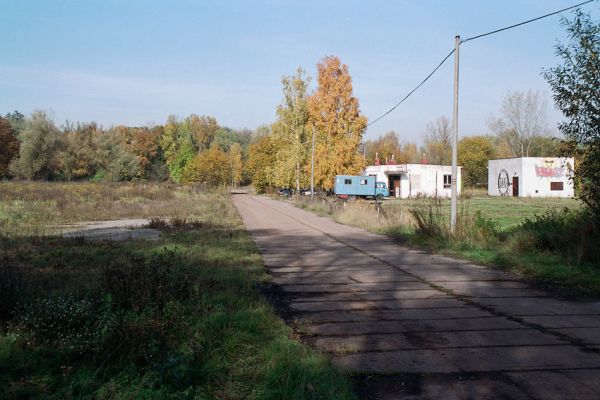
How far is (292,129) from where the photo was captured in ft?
196

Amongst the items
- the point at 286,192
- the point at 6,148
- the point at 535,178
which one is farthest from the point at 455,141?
the point at 6,148

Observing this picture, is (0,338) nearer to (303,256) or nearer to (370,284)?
(370,284)

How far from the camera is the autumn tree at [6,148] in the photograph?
256ft

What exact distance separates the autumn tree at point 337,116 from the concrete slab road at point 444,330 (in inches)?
1210

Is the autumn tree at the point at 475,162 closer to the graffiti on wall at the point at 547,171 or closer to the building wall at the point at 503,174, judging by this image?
the building wall at the point at 503,174

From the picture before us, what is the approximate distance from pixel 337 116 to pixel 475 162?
5509 cm

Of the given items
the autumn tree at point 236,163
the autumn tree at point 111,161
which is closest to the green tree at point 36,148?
the autumn tree at point 111,161

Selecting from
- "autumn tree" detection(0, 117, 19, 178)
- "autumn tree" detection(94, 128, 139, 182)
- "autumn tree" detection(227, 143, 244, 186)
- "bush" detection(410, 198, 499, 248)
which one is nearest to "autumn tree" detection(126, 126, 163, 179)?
"autumn tree" detection(227, 143, 244, 186)

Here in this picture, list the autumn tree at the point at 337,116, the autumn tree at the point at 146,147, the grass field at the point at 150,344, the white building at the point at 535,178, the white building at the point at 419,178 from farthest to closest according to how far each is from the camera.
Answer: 1. the autumn tree at the point at 146,147
2. the white building at the point at 419,178
3. the white building at the point at 535,178
4. the autumn tree at the point at 337,116
5. the grass field at the point at 150,344

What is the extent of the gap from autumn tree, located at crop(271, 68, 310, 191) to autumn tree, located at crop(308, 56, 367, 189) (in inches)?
525

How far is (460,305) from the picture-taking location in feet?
27.0

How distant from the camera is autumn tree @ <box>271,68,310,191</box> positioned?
57.8m

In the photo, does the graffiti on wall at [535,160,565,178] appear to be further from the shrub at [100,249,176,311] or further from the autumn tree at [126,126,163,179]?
the autumn tree at [126,126,163,179]

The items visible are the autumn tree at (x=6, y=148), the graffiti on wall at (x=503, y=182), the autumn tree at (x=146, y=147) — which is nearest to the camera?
the graffiti on wall at (x=503, y=182)
